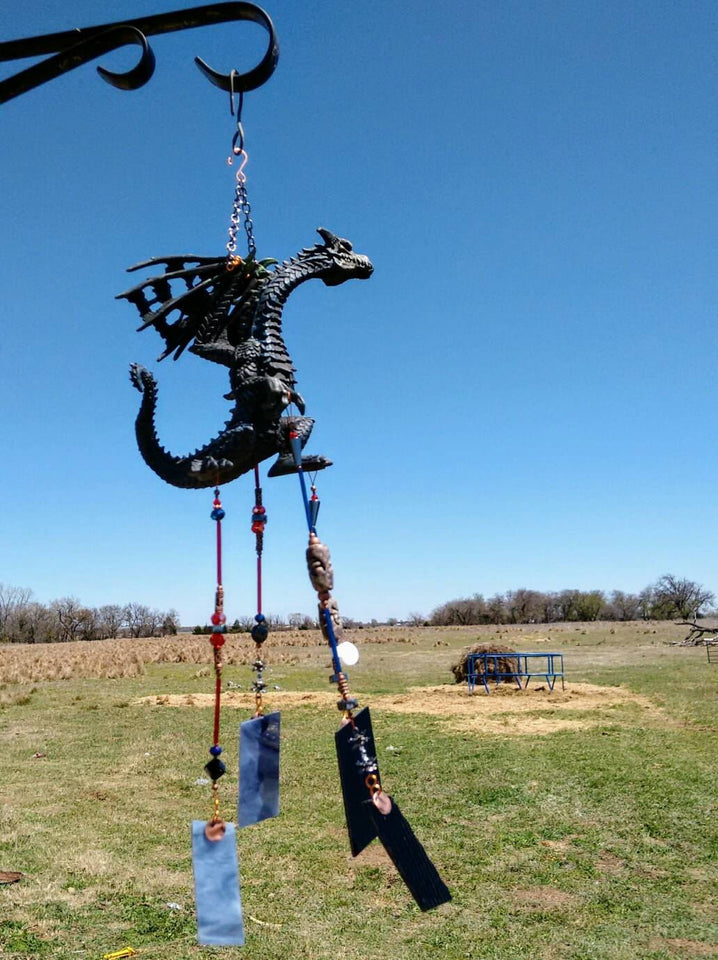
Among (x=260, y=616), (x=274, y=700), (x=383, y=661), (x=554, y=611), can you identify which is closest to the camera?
(x=260, y=616)

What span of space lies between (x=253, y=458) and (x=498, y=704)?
16.4 metres

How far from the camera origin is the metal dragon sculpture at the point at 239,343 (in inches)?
114

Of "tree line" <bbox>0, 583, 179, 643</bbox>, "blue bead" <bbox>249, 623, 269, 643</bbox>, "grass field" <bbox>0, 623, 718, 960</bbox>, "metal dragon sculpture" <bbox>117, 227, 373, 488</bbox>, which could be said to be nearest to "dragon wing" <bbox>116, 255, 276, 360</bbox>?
"metal dragon sculpture" <bbox>117, 227, 373, 488</bbox>

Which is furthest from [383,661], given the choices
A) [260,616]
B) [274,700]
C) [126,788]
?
[260,616]

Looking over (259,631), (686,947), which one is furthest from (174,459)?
(686,947)

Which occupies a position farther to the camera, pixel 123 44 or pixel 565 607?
pixel 565 607

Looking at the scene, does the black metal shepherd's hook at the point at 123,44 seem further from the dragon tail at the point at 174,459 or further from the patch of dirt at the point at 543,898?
the patch of dirt at the point at 543,898

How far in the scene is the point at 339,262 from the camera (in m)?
3.28

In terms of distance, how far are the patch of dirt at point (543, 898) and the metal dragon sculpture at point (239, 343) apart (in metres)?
5.89

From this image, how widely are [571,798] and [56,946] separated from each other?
21.9 ft

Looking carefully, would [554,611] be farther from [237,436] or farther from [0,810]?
[237,436]

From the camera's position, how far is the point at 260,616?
3.10 m

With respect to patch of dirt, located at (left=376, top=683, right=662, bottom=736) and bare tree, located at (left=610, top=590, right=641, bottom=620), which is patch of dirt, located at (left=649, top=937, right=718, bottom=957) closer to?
patch of dirt, located at (left=376, top=683, right=662, bottom=736)

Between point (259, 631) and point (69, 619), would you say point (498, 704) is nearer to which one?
point (259, 631)
